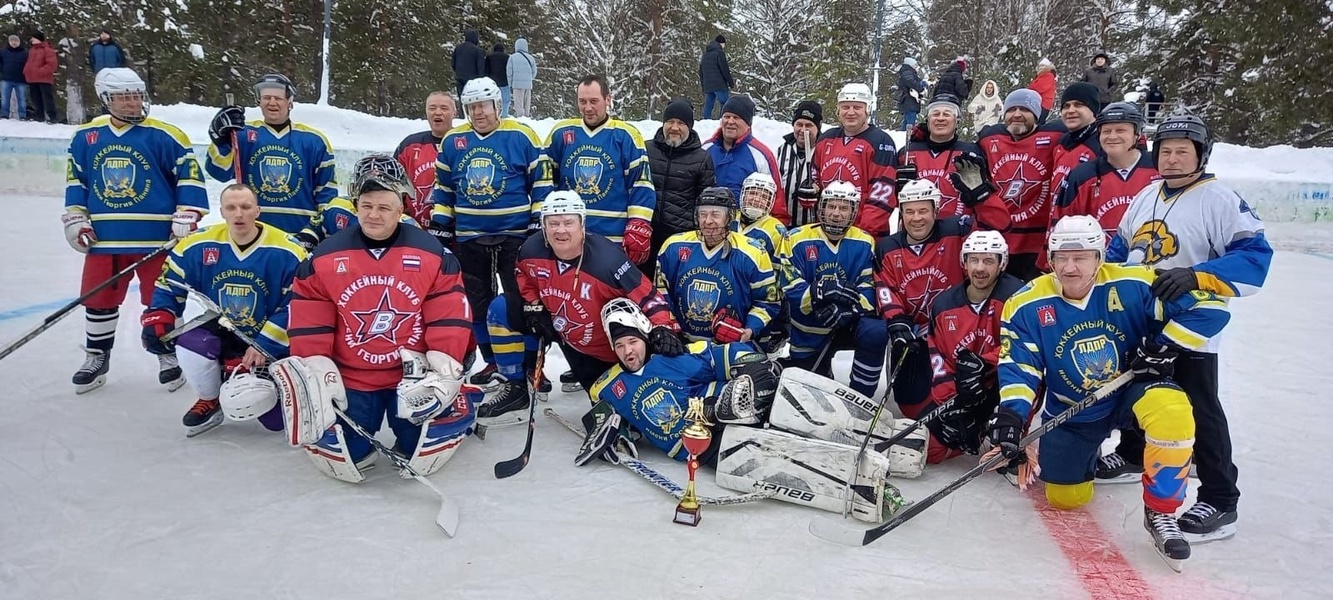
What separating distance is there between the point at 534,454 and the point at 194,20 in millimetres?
17016

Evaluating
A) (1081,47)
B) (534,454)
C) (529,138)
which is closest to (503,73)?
(529,138)

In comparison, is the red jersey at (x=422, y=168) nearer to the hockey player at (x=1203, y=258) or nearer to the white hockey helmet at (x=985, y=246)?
the white hockey helmet at (x=985, y=246)

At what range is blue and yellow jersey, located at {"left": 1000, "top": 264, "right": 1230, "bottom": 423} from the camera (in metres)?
2.49

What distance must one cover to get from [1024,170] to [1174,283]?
5.02 ft

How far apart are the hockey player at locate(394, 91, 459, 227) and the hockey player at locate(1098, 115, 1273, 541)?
3091 mm

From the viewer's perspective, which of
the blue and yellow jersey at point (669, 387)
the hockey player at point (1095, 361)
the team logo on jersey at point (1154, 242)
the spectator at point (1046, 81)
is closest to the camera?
the hockey player at point (1095, 361)

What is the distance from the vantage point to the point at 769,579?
2.21m

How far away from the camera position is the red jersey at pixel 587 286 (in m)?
3.20

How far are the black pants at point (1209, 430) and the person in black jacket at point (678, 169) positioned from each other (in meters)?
2.21

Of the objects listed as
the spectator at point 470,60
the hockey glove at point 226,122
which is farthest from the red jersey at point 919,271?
the spectator at point 470,60

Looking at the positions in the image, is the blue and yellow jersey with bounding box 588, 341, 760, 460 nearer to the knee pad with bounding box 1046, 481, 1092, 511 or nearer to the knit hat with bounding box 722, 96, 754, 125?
the knee pad with bounding box 1046, 481, 1092, 511

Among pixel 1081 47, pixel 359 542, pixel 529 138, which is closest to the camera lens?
pixel 359 542

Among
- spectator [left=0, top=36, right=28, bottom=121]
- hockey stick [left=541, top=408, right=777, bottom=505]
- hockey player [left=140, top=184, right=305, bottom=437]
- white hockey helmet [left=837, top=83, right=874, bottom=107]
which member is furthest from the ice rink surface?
spectator [left=0, top=36, right=28, bottom=121]

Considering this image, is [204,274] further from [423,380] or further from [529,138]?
[529,138]
